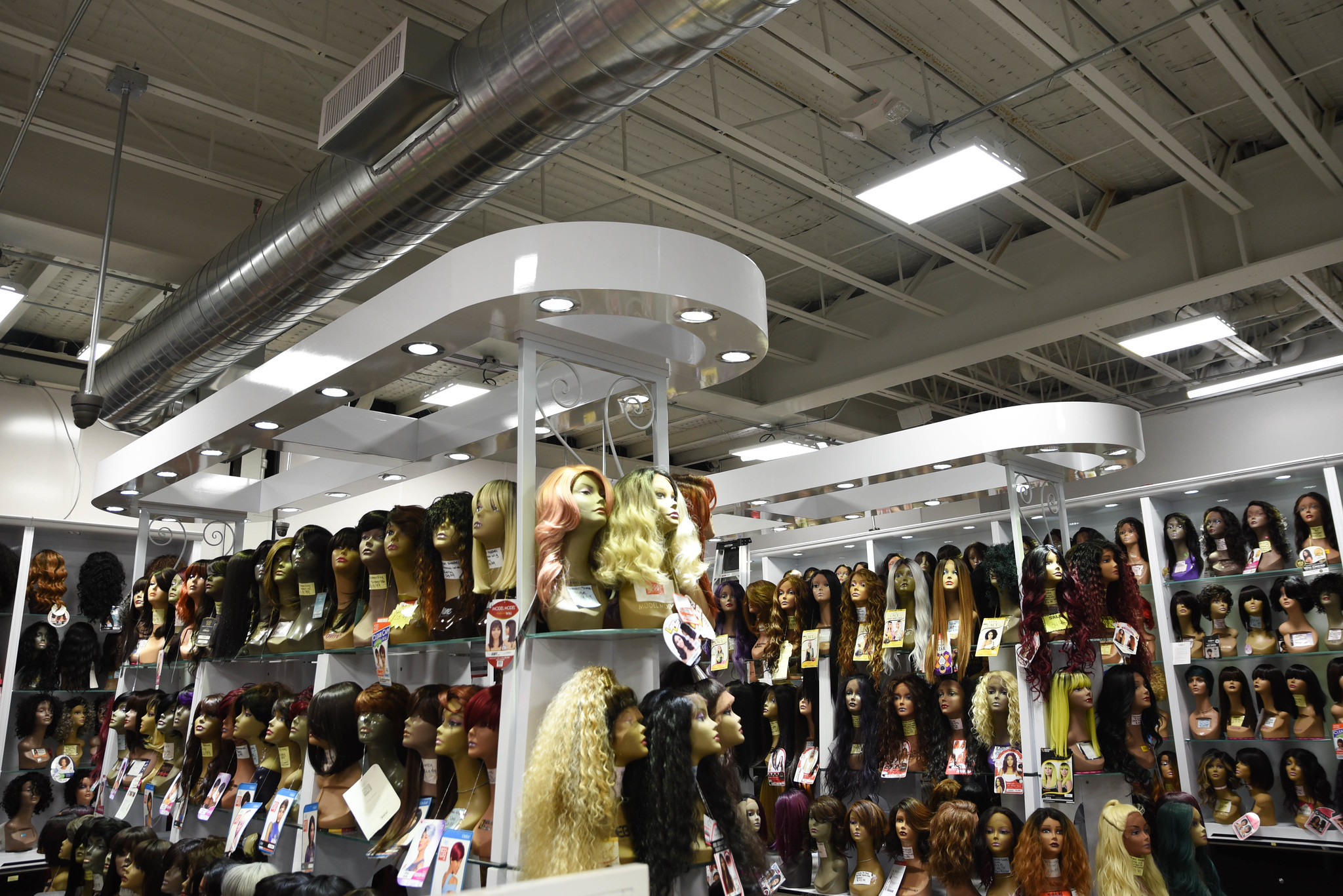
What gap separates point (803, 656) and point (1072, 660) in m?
1.49

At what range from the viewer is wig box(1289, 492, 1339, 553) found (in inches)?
198

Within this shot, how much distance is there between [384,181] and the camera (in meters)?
3.94

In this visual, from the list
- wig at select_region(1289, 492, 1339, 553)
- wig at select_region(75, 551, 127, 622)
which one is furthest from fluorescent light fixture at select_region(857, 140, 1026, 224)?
wig at select_region(75, 551, 127, 622)

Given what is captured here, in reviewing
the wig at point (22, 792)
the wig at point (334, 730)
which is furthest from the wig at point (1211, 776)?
the wig at point (22, 792)

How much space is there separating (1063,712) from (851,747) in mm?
1175

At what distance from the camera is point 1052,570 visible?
4070 millimetres

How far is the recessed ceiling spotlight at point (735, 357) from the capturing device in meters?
2.75

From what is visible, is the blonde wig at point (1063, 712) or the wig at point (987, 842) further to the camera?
the blonde wig at point (1063, 712)

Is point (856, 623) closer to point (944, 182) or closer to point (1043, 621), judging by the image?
point (1043, 621)

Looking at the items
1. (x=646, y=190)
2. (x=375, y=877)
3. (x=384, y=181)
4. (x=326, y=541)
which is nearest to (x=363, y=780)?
(x=375, y=877)

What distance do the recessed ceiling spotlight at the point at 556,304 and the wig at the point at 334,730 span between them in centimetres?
148

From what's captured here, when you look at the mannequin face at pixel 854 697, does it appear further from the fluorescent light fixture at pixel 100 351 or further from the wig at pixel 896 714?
the fluorescent light fixture at pixel 100 351

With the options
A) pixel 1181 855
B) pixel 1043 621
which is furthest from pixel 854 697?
pixel 1181 855

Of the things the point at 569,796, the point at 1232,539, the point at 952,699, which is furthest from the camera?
the point at 1232,539
